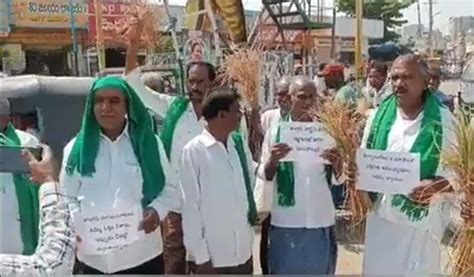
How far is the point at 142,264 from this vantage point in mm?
2992

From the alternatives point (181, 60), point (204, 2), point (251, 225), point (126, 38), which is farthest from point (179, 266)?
point (204, 2)

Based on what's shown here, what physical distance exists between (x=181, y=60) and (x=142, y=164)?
559 cm

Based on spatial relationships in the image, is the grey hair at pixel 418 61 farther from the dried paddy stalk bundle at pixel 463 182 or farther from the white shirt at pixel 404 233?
the dried paddy stalk bundle at pixel 463 182

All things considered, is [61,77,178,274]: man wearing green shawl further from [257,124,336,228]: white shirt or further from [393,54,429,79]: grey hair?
[393,54,429,79]: grey hair

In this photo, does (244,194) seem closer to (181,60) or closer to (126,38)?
(126,38)

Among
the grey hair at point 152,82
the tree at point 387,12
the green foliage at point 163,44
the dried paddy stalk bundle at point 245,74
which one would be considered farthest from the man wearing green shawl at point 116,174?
the tree at point 387,12

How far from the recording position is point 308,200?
11.1 feet

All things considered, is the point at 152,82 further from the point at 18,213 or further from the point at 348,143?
the point at 18,213

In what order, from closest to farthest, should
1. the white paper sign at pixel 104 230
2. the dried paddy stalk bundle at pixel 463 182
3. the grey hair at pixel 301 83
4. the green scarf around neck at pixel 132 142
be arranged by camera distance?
the dried paddy stalk bundle at pixel 463 182
the white paper sign at pixel 104 230
the green scarf around neck at pixel 132 142
the grey hair at pixel 301 83

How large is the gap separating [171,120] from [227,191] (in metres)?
0.79

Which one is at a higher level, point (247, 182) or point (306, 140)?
point (306, 140)

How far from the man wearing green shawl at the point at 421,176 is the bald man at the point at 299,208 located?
0.25 meters

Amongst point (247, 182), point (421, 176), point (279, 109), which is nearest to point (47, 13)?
point (279, 109)

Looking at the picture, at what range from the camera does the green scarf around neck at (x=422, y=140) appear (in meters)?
2.99
